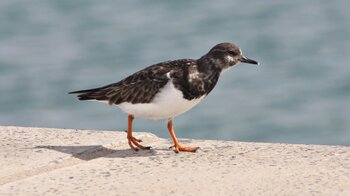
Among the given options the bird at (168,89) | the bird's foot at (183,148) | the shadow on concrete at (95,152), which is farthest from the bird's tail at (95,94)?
the bird's foot at (183,148)

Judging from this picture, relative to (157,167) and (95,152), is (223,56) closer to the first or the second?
(95,152)

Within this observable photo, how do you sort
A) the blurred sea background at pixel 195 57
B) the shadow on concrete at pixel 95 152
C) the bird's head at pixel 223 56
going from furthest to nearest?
the blurred sea background at pixel 195 57
the bird's head at pixel 223 56
the shadow on concrete at pixel 95 152

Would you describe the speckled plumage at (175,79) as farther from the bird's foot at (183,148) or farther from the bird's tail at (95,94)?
the bird's foot at (183,148)

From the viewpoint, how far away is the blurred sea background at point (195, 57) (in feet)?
51.6

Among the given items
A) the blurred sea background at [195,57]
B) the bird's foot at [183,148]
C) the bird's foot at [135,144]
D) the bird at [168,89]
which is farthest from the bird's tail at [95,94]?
the blurred sea background at [195,57]

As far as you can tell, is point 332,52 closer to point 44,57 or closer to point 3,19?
point 44,57

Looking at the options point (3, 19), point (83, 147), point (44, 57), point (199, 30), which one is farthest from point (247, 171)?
point (3, 19)

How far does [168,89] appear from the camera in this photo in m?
7.22

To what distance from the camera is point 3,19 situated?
880 inches

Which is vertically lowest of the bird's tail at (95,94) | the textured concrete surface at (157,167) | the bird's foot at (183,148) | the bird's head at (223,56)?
the textured concrete surface at (157,167)

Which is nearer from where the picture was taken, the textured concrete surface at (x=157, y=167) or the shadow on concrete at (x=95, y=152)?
the textured concrete surface at (x=157, y=167)

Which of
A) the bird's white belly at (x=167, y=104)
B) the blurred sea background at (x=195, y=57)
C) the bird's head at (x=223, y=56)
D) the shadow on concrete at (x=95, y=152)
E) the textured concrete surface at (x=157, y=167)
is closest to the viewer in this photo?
the textured concrete surface at (x=157, y=167)

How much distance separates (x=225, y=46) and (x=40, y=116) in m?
8.78

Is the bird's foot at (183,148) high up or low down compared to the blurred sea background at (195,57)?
down
